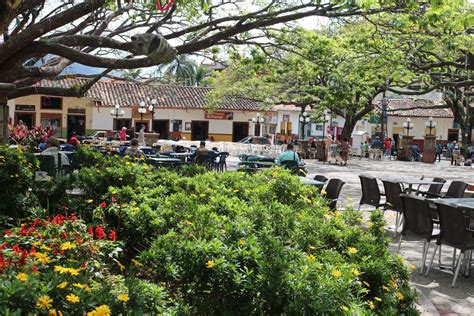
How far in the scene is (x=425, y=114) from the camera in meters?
49.4

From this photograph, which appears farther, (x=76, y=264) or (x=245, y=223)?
(x=245, y=223)

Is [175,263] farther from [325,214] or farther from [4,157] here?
[4,157]

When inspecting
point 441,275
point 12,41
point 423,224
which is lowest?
point 441,275

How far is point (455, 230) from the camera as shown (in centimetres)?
628

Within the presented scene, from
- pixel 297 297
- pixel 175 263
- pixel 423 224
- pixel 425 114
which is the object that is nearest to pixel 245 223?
pixel 175 263

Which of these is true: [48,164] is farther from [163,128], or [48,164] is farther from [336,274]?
[163,128]

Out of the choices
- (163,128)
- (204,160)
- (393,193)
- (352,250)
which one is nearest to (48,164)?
(393,193)

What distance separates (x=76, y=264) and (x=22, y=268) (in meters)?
0.29

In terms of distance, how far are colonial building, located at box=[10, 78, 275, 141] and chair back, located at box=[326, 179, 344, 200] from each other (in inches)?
1025

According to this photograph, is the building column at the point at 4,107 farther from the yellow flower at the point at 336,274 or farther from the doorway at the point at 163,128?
the doorway at the point at 163,128

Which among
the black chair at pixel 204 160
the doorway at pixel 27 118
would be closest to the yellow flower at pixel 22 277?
the black chair at pixel 204 160

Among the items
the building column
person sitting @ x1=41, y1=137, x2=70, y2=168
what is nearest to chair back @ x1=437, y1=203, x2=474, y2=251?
the building column

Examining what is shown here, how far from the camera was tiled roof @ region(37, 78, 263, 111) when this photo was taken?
125 ft

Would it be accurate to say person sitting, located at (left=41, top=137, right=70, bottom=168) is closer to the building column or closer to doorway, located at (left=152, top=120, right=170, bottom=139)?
the building column
